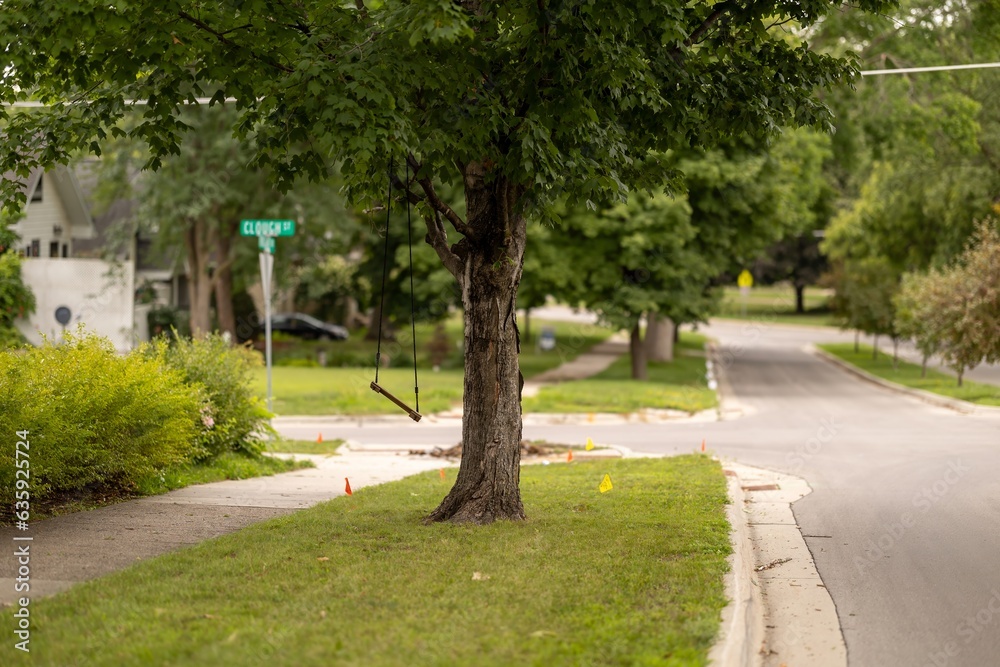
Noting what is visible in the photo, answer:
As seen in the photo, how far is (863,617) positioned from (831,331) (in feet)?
204

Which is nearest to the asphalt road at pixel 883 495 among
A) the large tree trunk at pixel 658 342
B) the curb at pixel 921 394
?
the curb at pixel 921 394

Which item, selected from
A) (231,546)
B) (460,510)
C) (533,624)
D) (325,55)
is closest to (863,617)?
(533,624)

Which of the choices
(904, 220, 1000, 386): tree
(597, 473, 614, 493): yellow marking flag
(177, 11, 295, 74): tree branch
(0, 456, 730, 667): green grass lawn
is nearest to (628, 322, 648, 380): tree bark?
(904, 220, 1000, 386): tree

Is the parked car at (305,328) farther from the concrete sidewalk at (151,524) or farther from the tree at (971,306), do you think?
A: the concrete sidewalk at (151,524)

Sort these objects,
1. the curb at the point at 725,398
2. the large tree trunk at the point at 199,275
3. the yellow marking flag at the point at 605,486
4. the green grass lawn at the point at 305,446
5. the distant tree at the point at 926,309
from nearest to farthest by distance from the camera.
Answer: the yellow marking flag at the point at 605,486 → the green grass lawn at the point at 305,446 → the curb at the point at 725,398 → the distant tree at the point at 926,309 → the large tree trunk at the point at 199,275

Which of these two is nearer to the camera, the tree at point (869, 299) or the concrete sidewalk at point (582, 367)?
the concrete sidewalk at point (582, 367)

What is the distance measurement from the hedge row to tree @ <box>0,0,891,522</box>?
1880 millimetres

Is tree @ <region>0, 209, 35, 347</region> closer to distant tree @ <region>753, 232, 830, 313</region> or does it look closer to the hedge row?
the hedge row

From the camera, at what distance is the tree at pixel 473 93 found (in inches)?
309

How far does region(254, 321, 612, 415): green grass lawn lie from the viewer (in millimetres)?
23781

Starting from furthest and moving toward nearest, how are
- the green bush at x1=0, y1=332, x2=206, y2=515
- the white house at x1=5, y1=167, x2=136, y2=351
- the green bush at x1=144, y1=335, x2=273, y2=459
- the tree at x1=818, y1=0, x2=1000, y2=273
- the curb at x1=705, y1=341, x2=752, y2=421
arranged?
the white house at x1=5, y1=167, x2=136, y2=351, the tree at x1=818, y1=0, x2=1000, y2=273, the curb at x1=705, y1=341, x2=752, y2=421, the green bush at x1=144, y1=335, x2=273, y2=459, the green bush at x1=0, y1=332, x2=206, y2=515

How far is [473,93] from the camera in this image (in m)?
8.70

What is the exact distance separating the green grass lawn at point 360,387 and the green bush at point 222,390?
1.39 ft

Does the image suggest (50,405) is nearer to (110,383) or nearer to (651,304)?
(110,383)
